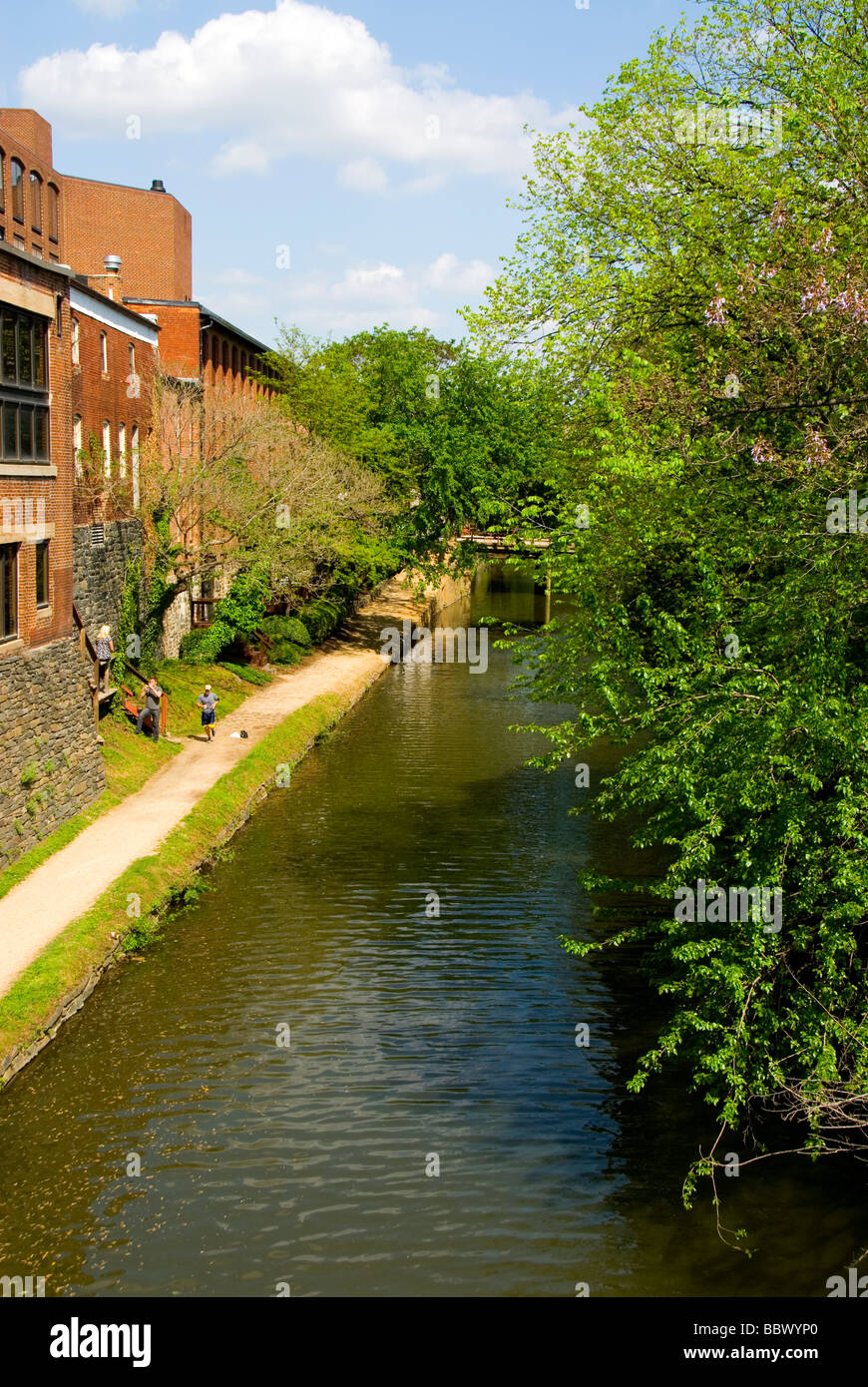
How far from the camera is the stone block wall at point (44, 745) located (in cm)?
2058

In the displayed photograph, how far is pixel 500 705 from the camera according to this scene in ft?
130

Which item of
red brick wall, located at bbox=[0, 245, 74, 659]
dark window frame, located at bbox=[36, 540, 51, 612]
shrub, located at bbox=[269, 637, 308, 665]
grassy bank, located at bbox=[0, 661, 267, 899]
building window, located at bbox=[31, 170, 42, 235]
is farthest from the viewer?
shrub, located at bbox=[269, 637, 308, 665]

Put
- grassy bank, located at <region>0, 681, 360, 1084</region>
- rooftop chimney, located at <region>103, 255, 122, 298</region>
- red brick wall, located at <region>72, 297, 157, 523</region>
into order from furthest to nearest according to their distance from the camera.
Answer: rooftop chimney, located at <region>103, 255, 122, 298</region>, red brick wall, located at <region>72, 297, 157, 523</region>, grassy bank, located at <region>0, 681, 360, 1084</region>

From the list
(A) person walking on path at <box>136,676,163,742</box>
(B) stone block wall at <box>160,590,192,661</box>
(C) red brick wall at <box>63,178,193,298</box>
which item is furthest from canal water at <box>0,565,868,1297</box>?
(C) red brick wall at <box>63,178,193,298</box>

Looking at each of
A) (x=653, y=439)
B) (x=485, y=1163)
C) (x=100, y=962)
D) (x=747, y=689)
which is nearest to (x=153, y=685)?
(x=100, y=962)

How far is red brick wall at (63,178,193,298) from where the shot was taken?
54312mm

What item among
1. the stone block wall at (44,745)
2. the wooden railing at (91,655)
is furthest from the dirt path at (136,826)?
the wooden railing at (91,655)

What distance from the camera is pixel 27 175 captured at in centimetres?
2542

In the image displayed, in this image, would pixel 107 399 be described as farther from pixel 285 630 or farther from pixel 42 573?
pixel 42 573

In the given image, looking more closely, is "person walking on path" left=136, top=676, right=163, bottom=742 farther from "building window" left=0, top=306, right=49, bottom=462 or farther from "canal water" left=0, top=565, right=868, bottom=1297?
"building window" left=0, top=306, right=49, bottom=462

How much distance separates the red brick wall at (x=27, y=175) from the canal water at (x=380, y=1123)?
1401 cm

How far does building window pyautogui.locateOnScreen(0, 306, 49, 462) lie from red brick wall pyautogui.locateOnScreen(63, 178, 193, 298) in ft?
111

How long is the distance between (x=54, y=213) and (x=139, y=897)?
640 inches

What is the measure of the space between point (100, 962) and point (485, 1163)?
7.35m
